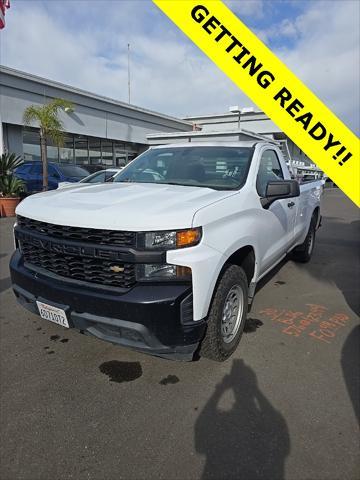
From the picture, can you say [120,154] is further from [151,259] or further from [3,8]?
[151,259]

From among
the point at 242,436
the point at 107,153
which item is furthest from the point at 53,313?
the point at 107,153

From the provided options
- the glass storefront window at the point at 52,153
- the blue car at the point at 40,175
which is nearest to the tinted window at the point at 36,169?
the blue car at the point at 40,175

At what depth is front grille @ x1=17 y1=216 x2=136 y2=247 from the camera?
234cm

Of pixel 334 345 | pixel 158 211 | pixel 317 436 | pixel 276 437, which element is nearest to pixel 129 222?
pixel 158 211

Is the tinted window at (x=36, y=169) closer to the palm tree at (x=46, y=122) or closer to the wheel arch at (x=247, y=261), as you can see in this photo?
the palm tree at (x=46, y=122)

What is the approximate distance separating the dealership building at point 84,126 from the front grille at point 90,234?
8.68 metres

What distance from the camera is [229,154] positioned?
373cm

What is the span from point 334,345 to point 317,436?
4.33 feet

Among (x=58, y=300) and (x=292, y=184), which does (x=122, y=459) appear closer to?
(x=58, y=300)

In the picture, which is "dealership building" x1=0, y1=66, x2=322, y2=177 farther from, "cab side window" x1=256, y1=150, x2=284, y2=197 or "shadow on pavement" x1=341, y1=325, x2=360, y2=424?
"shadow on pavement" x1=341, y1=325, x2=360, y2=424

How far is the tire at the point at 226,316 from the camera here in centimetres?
265

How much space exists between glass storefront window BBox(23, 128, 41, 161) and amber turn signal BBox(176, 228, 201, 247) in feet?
51.3

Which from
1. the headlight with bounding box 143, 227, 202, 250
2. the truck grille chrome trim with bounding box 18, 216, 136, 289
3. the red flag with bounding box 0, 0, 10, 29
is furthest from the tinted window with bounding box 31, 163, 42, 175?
the headlight with bounding box 143, 227, 202, 250

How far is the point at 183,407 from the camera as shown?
98.0 inches
